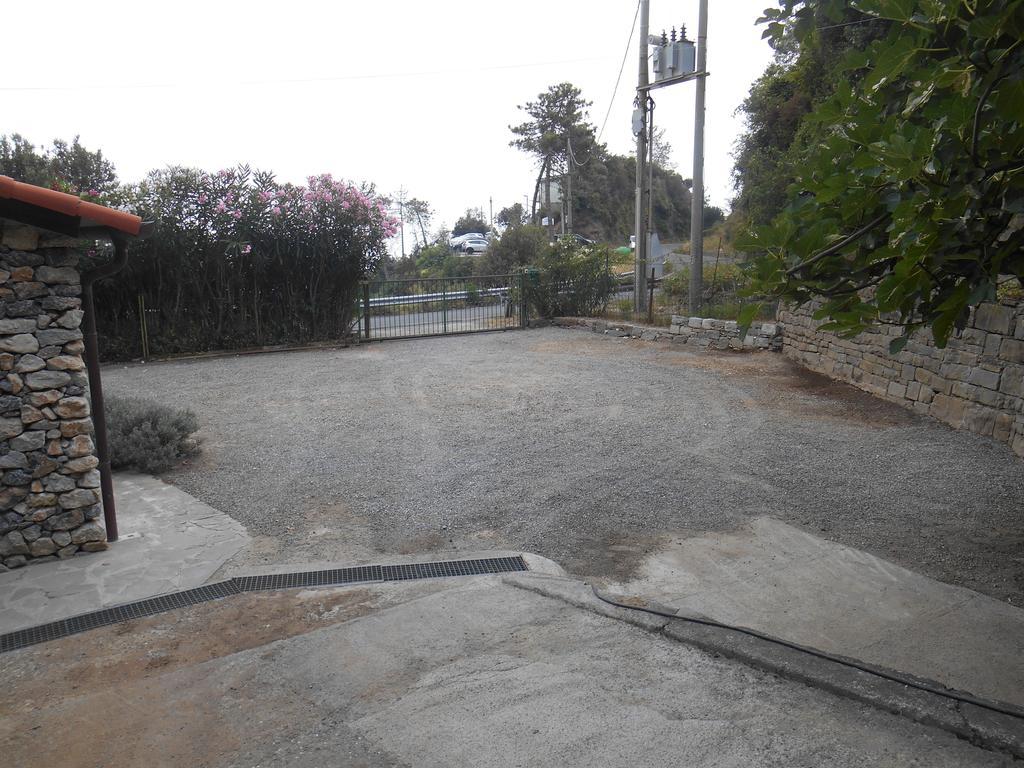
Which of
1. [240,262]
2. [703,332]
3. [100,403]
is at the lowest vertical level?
[703,332]

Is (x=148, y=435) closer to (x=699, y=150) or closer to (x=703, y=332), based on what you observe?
(x=703, y=332)

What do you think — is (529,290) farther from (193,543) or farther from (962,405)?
Answer: (193,543)

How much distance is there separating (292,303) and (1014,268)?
14099 millimetres

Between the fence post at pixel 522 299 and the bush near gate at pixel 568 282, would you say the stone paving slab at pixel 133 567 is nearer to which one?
the fence post at pixel 522 299

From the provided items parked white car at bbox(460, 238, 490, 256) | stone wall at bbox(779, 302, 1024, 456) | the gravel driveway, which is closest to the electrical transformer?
the gravel driveway

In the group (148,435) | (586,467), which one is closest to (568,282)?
(586,467)

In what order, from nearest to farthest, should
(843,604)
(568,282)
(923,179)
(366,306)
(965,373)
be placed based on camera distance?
(923,179) → (843,604) → (965,373) → (366,306) → (568,282)

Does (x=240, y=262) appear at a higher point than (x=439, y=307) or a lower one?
higher

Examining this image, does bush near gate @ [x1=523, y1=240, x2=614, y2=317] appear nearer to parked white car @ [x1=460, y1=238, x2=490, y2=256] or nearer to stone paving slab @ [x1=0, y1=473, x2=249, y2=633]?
stone paving slab @ [x1=0, y1=473, x2=249, y2=633]

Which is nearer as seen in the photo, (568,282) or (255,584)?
(255,584)

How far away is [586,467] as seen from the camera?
7238 mm

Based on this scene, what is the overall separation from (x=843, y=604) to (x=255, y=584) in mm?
3469

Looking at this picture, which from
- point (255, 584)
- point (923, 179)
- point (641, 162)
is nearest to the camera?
point (923, 179)

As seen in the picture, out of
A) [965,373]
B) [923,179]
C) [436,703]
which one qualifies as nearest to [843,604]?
[436,703]
